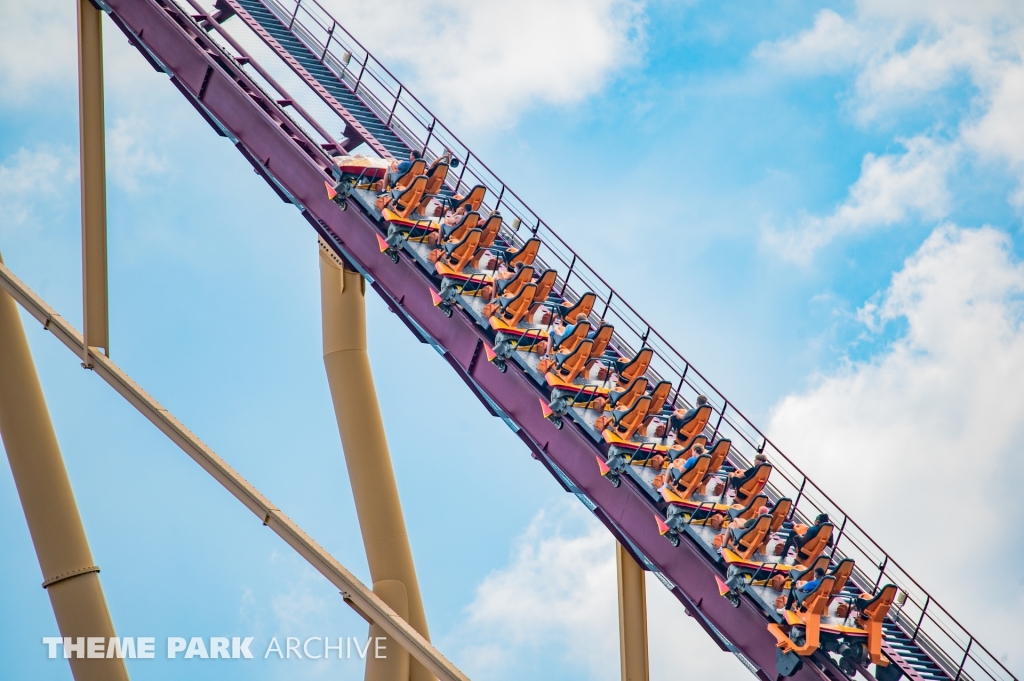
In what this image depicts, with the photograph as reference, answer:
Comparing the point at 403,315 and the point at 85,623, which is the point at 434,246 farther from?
the point at 85,623

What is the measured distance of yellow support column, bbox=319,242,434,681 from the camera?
1106 cm

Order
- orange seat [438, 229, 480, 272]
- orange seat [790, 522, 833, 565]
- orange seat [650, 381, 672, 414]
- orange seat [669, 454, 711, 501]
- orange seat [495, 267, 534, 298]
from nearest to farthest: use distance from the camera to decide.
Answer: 1. orange seat [790, 522, 833, 565]
2. orange seat [669, 454, 711, 501]
3. orange seat [650, 381, 672, 414]
4. orange seat [495, 267, 534, 298]
5. orange seat [438, 229, 480, 272]

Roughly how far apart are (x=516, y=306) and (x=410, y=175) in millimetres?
1624

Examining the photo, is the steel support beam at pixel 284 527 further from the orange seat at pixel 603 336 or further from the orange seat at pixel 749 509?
the orange seat at pixel 603 336

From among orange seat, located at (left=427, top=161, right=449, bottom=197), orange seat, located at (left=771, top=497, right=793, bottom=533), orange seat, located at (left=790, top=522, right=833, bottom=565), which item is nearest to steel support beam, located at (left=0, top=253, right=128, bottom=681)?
orange seat, located at (left=427, top=161, right=449, bottom=197)

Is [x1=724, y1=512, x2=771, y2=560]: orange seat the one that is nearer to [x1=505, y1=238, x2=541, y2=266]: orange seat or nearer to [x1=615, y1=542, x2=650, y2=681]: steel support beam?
[x1=615, y1=542, x2=650, y2=681]: steel support beam

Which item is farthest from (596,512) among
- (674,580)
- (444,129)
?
(444,129)

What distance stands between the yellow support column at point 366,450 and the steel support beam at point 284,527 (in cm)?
83

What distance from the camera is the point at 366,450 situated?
11.2 metres

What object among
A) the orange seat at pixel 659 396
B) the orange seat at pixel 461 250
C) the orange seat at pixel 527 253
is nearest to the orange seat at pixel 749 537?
the orange seat at pixel 659 396

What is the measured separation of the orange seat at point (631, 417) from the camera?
31.0ft

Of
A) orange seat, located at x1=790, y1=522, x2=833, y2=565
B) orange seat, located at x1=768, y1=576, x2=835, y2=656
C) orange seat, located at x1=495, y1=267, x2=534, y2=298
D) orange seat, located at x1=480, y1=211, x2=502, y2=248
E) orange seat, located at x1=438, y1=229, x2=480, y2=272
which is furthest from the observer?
orange seat, located at x1=480, y1=211, x2=502, y2=248

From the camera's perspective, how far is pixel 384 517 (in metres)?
11.1

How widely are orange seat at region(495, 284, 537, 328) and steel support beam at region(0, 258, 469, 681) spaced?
7.22 ft
